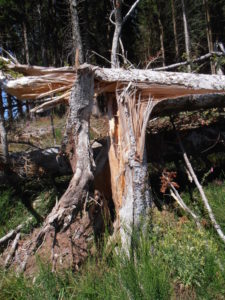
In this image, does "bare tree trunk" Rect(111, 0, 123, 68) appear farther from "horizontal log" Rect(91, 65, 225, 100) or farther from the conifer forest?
"horizontal log" Rect(91, 65, 225, 100)

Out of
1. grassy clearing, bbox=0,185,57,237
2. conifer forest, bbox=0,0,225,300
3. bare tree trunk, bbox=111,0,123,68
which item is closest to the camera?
conifer forest, bbox=0,0,225,300

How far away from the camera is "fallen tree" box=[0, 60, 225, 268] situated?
3033 millimetres

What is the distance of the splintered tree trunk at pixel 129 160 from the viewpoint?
3.08 metres

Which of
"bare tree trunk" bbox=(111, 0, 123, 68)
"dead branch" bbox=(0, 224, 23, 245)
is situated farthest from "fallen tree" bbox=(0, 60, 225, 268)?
"bare tree trunk" bbox=(111, 0, 123, 68)

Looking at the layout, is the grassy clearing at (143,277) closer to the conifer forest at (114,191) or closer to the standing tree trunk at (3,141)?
the conifer forest at (114,191)

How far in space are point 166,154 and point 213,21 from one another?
13669 millimetres

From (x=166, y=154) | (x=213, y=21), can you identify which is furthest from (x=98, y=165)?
(x=213, y=21)

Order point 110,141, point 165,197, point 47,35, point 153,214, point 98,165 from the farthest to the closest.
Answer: point 47,35 → point 165,197 → point 98,165 → point 110,141 → point 153,214

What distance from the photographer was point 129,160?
315 centimetres

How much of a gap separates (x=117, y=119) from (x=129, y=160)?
0.60m

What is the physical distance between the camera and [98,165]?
3.80m

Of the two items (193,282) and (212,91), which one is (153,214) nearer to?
(193,282)

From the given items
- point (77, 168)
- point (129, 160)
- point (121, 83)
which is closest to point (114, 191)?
point (129, 160)

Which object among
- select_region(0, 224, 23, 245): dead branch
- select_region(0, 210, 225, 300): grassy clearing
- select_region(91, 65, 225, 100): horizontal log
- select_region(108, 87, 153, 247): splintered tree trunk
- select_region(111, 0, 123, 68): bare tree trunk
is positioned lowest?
select_region(0, 224, 23, 245): dead branch
